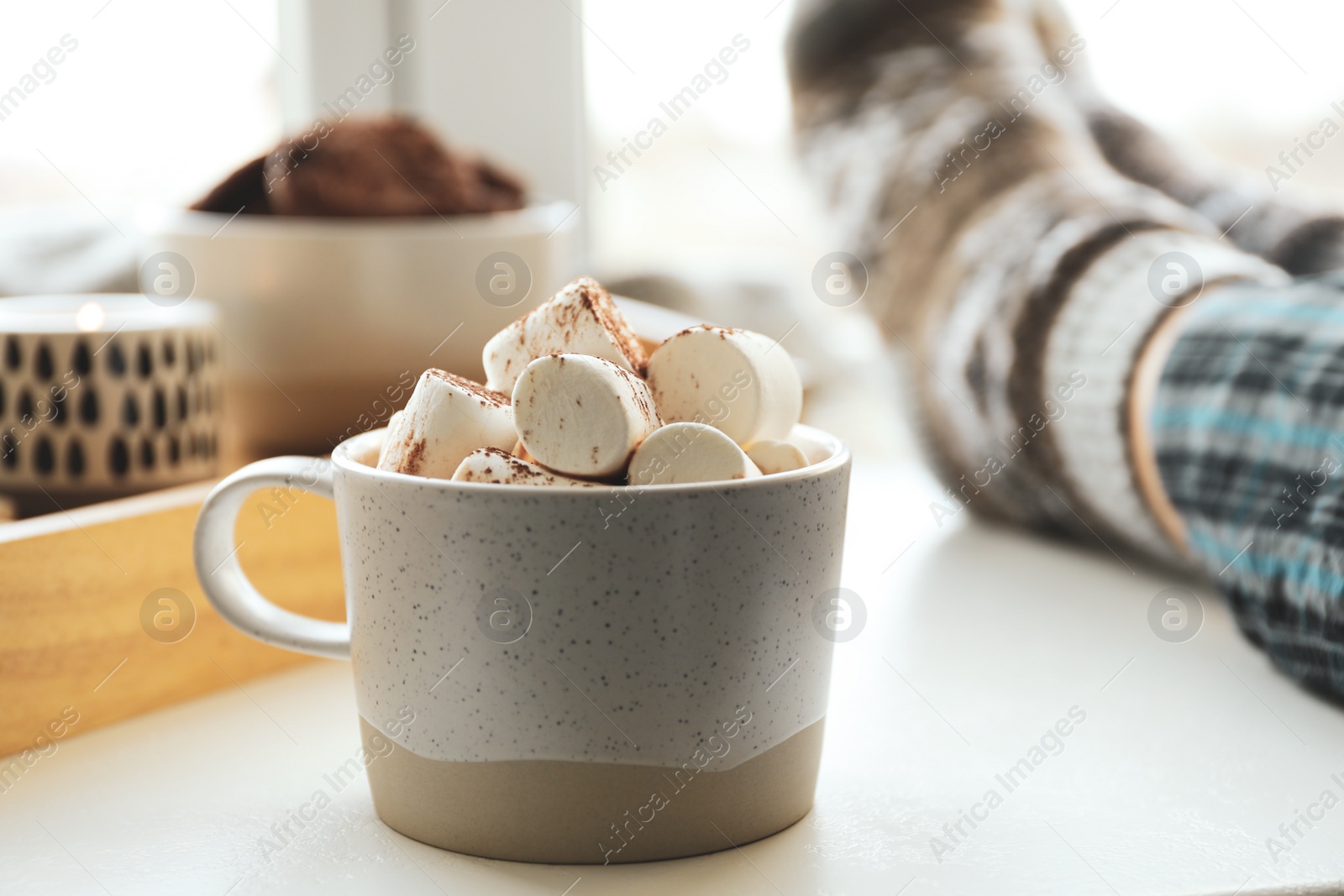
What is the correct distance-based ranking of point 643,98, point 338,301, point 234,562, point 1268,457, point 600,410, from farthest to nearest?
point 643,98, point 338,301, point 1268,457, point 234,562, point 600,410

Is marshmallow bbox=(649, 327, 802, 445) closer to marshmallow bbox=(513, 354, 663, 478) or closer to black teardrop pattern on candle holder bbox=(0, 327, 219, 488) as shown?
marshmallow bbox=(513, 354, 663, 478)

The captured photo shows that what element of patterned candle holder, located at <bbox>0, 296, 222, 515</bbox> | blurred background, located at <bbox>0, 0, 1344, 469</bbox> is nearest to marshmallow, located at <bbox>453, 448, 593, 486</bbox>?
patterned candle holder, located at <bbox>0, 296, 222, 515</bbox>

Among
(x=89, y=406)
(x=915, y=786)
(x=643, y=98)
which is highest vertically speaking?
(x=643, y=98)

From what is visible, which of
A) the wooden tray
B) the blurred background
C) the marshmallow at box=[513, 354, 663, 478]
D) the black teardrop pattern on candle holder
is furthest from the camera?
the blurred background

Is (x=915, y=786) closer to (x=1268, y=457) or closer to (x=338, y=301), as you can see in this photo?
(x=1268, y=457)

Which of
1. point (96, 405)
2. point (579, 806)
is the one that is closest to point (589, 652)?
point (579, 806)

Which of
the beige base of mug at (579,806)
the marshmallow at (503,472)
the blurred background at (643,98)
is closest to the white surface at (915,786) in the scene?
the beige base of mug at (579,806)

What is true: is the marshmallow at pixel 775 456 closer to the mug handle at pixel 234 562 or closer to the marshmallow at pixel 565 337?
the marshmallow at pixel 565 337
